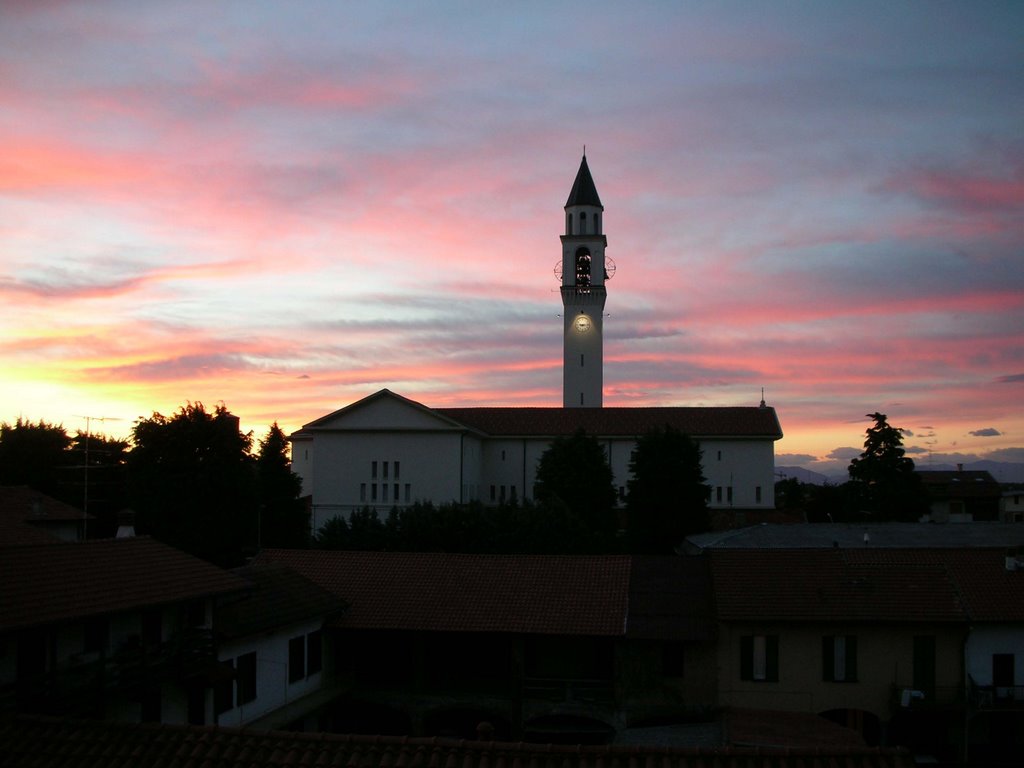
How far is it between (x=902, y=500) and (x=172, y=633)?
50787 millimetres

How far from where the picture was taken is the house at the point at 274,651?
73.7 feet

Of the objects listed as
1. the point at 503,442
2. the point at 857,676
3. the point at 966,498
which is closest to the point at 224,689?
the point at 857,676

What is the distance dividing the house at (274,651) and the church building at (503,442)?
33112mm

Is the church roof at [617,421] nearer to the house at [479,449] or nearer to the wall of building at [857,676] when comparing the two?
the house at [479,449]

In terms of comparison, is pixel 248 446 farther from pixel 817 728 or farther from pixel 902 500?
pixel 902 500

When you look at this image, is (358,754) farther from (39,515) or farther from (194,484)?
(39,515)

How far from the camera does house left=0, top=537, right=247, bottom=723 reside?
57.2ft

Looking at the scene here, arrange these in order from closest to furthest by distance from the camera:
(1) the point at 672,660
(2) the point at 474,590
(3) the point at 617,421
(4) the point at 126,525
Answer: (1) the point at 672,660, (2) the point at 474,590, (4) the point at 126,525, (3) the point at 617,421

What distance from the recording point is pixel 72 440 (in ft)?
228

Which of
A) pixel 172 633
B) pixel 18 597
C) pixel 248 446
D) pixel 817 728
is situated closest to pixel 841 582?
pixel 817 728

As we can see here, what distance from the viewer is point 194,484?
4650 centimetres

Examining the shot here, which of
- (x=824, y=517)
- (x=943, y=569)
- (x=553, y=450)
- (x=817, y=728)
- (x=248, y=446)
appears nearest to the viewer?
(x=817, y=728)

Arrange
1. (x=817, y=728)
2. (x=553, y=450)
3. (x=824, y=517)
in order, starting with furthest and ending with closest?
1. (x=824, y=517)
2. (x=553, y=450)
3. (x=817, y=728)

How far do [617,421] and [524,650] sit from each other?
42.0 metres
